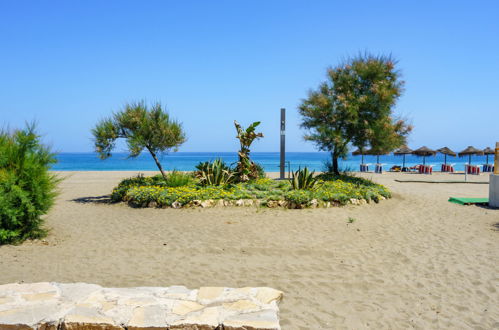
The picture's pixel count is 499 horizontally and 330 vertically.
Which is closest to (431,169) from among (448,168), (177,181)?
(448,168)

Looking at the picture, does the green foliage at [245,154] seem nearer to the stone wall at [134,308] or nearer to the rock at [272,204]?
the rock at [272,204]

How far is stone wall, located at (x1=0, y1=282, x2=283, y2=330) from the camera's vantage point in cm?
341

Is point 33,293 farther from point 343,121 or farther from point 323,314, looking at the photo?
point 343,121

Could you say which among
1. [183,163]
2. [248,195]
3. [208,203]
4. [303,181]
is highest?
[303,181]

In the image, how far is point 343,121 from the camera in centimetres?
1485

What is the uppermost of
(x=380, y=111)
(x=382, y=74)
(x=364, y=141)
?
(x=382, y=74)

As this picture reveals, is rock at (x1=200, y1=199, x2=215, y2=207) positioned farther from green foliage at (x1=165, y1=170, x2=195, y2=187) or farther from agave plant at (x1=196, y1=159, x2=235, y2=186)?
green foliage at (x1=165, y1=170, x2=195, y2=187)

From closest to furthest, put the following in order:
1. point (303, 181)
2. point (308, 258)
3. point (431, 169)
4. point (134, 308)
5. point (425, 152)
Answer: point (134, 308), point (308, 258), point (303, 181), point (431, 169), point (425, 152)

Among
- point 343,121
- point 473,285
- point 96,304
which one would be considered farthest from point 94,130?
point 473,285

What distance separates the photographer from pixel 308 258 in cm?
628

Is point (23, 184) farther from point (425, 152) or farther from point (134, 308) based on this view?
point (425, 152)

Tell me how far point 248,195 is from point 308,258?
5.09m

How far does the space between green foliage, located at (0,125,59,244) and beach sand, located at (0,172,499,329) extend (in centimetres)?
40

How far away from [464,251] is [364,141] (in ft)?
29.6
